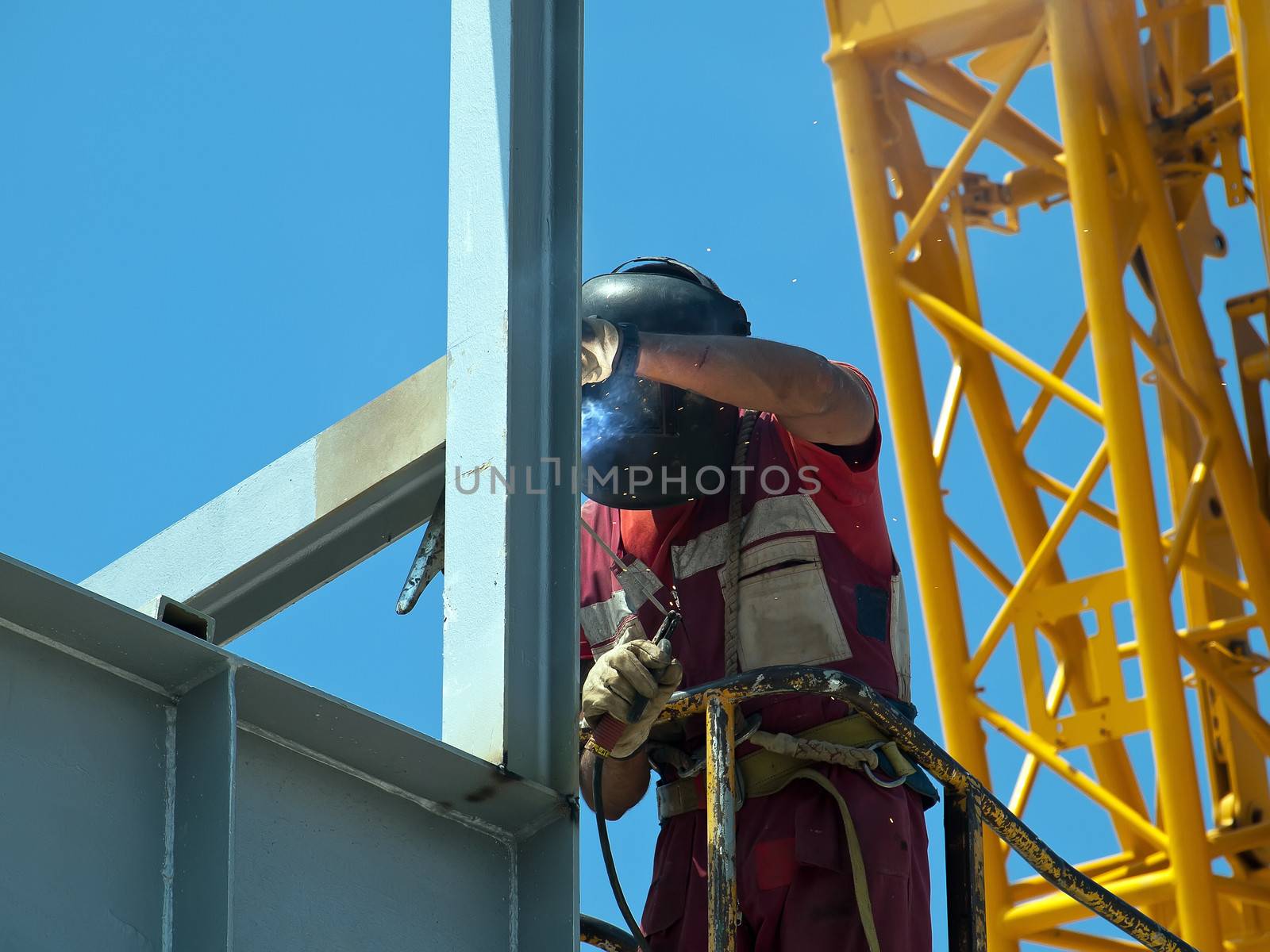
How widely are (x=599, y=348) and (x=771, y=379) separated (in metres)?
0.52

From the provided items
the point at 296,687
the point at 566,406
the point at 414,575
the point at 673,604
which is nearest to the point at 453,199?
the point at 566,406

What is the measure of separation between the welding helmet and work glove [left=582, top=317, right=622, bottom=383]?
16.9 inches

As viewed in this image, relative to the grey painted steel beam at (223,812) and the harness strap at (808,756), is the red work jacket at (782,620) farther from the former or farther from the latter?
the grey painted steel beam at (223,812)

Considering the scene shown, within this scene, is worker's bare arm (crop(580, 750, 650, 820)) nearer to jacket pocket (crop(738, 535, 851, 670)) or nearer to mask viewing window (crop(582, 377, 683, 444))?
jacket pocket (crop(738, 535, 851, 670))

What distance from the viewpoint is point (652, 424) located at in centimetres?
438

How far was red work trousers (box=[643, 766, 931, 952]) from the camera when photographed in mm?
3938

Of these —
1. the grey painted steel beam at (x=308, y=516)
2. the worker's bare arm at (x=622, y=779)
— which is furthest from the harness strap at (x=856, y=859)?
the grey painted steel beam at (x=308, y=516)

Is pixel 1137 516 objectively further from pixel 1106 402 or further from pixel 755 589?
pixel 755 589

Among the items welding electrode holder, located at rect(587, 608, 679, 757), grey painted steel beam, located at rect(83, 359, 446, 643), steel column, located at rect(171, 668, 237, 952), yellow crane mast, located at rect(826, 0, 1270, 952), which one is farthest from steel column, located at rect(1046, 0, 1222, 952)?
steel column, located at rect(171, 668, 237, 952)

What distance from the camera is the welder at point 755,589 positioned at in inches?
157

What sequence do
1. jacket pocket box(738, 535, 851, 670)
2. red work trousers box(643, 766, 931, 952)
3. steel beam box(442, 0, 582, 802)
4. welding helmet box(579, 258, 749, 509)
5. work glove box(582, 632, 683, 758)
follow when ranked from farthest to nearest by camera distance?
welding helmet box(579, 258, 749, 509) → jacket pocket box(738, 535, 851, 670) → red work trousers box(643, 766, 931, 952) → work glove box(582, 632, 683, 758) → steel beam box(442, 0, 582, 802)

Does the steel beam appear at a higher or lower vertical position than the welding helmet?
lower

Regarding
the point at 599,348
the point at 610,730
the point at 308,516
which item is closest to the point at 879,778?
the point at 610,730

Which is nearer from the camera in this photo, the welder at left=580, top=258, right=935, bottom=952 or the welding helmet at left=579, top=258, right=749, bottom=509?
the welder at left=580, top=258, right=935, bottom=952
